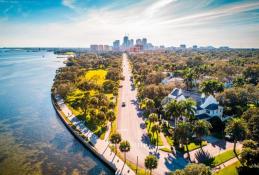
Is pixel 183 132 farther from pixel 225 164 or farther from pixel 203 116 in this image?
pixel 203 116

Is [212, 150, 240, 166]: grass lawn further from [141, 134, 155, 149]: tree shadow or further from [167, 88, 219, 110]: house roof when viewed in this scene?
[167, 88, 219, 110]: house roof

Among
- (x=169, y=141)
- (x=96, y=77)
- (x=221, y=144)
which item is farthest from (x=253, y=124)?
(x=96, y=77)

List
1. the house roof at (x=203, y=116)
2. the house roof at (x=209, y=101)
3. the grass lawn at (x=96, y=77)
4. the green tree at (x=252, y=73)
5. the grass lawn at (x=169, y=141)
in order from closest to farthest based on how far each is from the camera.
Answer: the grass lawn at (x=169, y=141) < the house roof at (x=203, y=116) < the house roof at (x=209, y=101) < the green tree at (x=252, y=73) < the grass lawn at (x=96, y=77)

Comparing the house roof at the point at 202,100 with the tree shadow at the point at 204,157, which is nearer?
the tree shadow at the point at 204,157

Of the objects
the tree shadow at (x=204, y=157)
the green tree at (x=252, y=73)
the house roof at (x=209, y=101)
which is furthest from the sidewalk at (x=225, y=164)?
the green tree at (x=252, y=73)

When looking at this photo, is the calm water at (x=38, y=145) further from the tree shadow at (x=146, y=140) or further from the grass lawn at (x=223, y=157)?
the grass lawn at (x=223, y=157)

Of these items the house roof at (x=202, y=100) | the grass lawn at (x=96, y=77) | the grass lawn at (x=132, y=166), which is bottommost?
the grass lawn at (x=132, y=166)

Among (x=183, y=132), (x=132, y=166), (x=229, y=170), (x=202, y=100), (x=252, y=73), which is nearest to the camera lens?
(x=229, y=170)

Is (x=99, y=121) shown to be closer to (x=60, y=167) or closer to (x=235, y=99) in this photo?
(x=60, y=167)

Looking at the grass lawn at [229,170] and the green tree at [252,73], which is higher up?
the green tree at [252,73]
